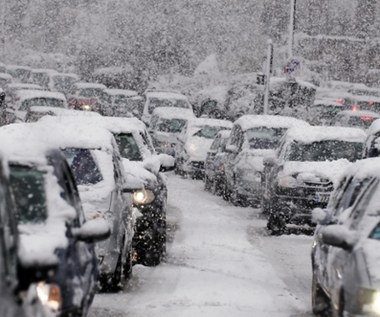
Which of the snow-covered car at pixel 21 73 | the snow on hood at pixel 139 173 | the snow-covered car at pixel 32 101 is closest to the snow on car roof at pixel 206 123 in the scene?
the snow-covered car at pixel 32 101

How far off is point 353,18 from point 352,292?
5669 cm

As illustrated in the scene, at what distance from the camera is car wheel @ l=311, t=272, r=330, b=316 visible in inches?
407

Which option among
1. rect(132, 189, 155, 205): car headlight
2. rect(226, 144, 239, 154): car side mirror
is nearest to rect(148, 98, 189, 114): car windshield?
Result: rect(226, 144, 239, 154): car side mirror

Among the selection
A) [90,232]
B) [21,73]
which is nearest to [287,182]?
[90,232]

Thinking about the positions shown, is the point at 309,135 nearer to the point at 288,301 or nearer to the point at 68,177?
the point at 288,301

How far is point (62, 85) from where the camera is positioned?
52.5 metres

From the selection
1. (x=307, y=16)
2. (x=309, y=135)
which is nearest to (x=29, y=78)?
(x=307, y=16)

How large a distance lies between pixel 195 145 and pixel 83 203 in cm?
1986

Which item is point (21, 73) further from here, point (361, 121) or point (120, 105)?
point (361, 121)

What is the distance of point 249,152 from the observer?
21984 millimetres

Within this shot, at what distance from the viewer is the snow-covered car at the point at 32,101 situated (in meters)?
36.2

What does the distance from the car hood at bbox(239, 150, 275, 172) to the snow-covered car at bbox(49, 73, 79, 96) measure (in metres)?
30.5

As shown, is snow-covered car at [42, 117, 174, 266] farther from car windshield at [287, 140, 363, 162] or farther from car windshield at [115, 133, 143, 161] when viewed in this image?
car windshield at [287, 140, 363, 162]

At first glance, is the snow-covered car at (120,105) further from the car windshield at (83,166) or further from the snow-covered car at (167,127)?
the car windshield at (83,166)
